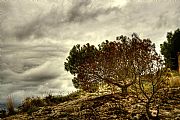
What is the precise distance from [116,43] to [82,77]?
3489 mm

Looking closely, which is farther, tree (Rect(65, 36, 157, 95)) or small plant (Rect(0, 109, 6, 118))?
small plant (Rect(0, 109, 6, 118))

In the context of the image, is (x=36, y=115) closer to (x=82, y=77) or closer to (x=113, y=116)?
(x=82, y=77)

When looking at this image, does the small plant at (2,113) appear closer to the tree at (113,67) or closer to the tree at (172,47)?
the tree at (113,67)

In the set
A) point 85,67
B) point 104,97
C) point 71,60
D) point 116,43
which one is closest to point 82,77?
point 85,67

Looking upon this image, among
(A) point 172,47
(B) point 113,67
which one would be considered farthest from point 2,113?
(A) point 172,47

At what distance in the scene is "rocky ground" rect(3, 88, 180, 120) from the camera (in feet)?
51.4

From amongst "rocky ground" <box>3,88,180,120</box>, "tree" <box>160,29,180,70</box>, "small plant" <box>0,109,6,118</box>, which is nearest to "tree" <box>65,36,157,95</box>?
"rocky ground" <box>3,88,180,120</box>

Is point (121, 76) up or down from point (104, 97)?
up

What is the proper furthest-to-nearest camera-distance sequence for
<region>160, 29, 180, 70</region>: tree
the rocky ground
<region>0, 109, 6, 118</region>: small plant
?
<region>160, 29, 180, 70</region>: tree → <region>0, 109, 6, 118</region>: small plant → the rocky ground

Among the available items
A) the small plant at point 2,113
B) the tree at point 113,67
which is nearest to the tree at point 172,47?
the tree at point 113,67

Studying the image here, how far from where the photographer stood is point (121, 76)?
20531 mm

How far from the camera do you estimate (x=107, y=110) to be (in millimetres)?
17188

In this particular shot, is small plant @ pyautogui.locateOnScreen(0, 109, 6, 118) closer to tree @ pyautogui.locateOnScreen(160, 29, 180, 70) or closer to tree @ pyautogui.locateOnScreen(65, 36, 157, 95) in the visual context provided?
tree @ pyautogui.locateOnScreen(65, 36, 157, 95)

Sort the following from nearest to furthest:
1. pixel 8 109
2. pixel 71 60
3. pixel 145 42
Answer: pixel 145 42
pixel 8 109
pixel 71 60
